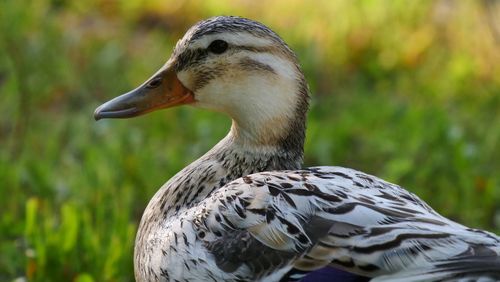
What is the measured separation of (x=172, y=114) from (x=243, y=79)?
2653 millimetres

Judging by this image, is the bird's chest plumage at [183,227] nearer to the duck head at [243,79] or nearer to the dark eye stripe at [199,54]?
the duck head at [243,79]

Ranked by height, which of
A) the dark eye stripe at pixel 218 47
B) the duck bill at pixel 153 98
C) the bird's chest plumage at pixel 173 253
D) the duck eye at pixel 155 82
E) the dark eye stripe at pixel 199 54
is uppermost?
the dark eye stripe at pixel 218 47

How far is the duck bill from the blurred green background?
2.26 ft

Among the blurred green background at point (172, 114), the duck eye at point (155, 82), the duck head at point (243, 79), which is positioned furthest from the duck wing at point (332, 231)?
the blurred green background at point (172, 114)

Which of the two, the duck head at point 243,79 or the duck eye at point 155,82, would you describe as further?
the duck eye at point 155,82

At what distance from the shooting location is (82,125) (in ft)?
21.2

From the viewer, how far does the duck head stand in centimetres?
404

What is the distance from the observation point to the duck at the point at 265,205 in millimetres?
3354

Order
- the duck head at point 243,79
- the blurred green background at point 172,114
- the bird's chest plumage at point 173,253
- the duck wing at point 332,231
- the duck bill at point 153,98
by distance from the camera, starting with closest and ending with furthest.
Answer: the duck wing at point 332,231, the bird's chest plumage at point 173,253, the duck head at point 243,79, the duck bill at point 153,98, the blurred green background at point 172,114

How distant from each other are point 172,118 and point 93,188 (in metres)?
1.40

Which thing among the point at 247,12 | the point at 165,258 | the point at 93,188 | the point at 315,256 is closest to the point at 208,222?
the point at 165,258

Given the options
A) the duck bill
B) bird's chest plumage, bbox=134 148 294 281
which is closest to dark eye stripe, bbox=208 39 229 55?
the duck bill

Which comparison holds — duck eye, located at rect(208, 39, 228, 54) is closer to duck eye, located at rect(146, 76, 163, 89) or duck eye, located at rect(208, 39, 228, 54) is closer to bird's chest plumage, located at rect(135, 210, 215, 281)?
duck eye, located at rect(146, 76, 163, 89)

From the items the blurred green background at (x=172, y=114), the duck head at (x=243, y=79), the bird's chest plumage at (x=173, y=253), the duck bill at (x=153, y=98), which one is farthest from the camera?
the blurred green background at (x=172, y=114)
